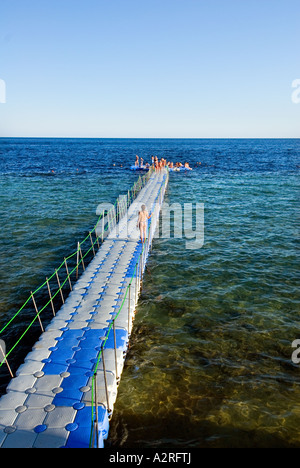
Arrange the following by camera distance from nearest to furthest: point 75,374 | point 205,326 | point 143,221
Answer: point 75,374, point 205,326, point 143,221

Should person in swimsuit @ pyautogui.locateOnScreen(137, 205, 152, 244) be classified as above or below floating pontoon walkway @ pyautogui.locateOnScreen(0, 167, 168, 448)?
above

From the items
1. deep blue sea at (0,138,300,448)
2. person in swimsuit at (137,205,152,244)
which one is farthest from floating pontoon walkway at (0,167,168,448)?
person in swimsuit at (137,205,152,244)

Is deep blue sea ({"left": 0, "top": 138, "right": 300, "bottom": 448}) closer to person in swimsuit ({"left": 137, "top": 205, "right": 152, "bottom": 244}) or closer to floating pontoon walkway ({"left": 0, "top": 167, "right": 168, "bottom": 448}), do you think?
floating pontoon walkway ({"left": 0, "top": 167, "right": 168, "bottom": 448})

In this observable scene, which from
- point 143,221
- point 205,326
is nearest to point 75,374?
point 205,326

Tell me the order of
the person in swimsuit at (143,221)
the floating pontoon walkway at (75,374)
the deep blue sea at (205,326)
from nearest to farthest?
1. the floating pontoon walkway at (75,374)
2. the deep blue sea at (205,326)
3. the person in swimsuit at (143,221)

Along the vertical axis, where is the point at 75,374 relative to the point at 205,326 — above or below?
above

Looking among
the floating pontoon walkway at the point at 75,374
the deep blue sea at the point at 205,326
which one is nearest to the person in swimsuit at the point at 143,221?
the deep blue sea at the point at 205,326

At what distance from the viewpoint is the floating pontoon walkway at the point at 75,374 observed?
6.49 m

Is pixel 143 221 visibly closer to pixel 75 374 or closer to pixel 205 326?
pixel 205 326

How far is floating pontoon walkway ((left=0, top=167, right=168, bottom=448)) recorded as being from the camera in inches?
256

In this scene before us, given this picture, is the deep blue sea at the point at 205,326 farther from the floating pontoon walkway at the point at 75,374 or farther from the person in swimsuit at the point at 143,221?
the person in swimsuit at the point at 143,221

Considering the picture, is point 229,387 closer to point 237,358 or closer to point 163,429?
point 237,358

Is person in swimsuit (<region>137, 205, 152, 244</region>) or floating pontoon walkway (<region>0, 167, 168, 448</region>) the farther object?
person in swimsuit (<region>137, 205, 152, 244</region>)

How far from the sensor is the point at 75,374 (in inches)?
320
